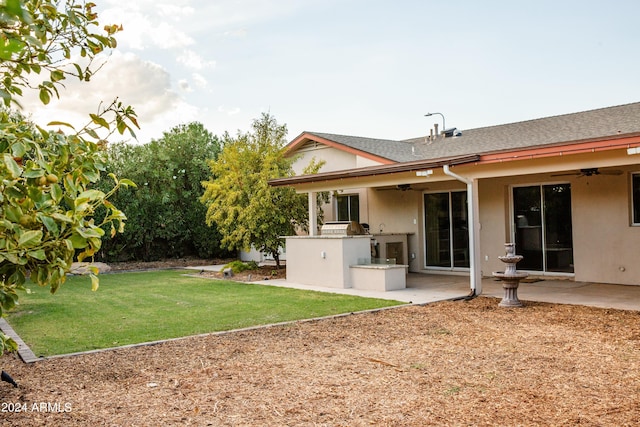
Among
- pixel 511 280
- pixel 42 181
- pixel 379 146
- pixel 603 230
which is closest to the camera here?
pixel 42 181

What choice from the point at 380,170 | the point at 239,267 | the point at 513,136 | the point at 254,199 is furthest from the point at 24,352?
the point at 513,136

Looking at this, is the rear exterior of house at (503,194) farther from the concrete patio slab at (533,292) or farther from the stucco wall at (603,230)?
the concrete patio slab at (533,292)

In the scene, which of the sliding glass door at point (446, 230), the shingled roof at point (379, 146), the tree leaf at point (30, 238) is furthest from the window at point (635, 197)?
the tree leaf at point (30, 238)

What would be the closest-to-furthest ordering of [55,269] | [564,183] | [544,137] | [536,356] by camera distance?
[55,269] → [536,356] → [564,183] → [544,137]

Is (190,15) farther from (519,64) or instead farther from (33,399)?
(519,64)

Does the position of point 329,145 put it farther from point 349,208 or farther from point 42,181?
point 42,181

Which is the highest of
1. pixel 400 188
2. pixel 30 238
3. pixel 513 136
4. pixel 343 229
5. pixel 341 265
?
pixel 513 136

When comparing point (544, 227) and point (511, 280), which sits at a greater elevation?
point (544, 227)

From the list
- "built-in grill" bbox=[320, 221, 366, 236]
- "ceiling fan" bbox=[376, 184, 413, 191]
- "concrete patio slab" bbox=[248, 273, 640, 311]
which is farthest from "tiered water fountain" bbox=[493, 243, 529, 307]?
"ceiling fan" bbox=[376, 184, 413, 191]

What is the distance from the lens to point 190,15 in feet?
36.9

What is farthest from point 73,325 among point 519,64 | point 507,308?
point 519,64

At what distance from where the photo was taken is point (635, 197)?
37.7 feet

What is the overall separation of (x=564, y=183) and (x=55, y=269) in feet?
41.5

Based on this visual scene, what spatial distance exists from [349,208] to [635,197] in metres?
8.21
